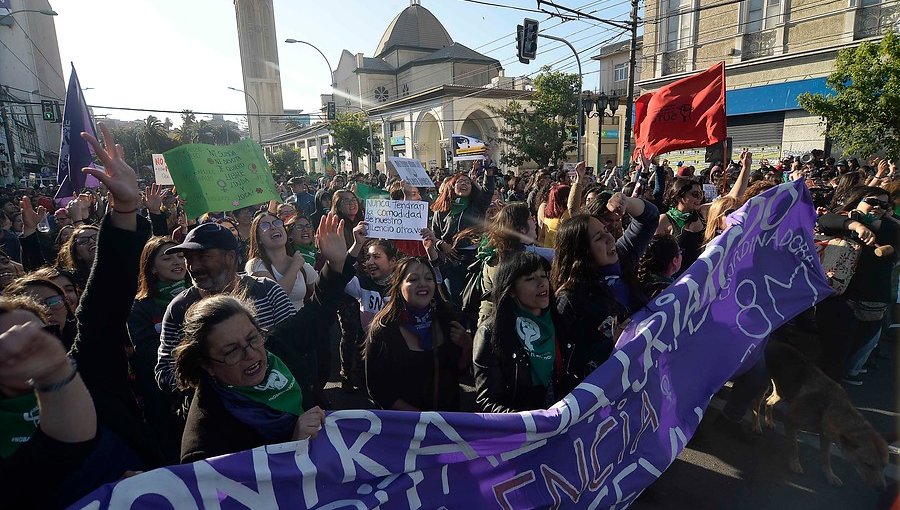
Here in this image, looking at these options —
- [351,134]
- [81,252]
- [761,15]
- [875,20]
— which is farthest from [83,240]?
[351,134]

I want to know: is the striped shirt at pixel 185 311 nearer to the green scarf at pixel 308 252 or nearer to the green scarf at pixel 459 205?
the green scarf at pixel 308 252

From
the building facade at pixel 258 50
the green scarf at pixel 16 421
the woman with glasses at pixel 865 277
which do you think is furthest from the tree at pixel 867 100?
the building facade at pixel 258 50

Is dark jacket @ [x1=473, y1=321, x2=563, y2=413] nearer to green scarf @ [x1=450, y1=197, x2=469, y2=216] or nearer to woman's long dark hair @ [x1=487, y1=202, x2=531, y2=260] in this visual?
woman's long dark hair @ [x1=487, y1=202, x2=531, y2=260]

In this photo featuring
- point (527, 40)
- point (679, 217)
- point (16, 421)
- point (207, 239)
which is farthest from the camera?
point (527, 40)

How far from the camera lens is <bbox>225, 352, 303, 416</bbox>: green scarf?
1812 millimetres

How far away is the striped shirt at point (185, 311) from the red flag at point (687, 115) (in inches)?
Result: 198

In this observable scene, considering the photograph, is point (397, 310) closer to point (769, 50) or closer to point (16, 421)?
point (16, 421)

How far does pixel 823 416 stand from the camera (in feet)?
10.1

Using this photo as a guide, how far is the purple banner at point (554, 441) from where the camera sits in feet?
5.23

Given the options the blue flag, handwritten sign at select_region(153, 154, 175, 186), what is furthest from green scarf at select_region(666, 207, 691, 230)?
handwritten sign at select_region(153, 154, 175, 186)

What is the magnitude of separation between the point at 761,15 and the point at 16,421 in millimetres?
24008

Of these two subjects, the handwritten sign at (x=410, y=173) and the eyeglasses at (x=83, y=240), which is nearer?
the eyeglasses at (x=83, y=240)

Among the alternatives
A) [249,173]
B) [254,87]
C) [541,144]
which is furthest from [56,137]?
[249,173]

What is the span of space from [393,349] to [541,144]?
26649mm
